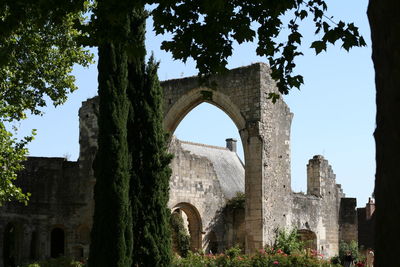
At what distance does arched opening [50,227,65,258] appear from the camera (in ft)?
71.8

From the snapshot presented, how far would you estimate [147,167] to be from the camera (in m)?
12.9

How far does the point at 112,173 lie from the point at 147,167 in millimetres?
1259

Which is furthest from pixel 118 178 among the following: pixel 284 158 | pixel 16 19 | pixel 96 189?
pixel 284 158

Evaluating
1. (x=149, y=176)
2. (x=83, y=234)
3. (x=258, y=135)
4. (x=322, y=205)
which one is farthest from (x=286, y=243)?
(x=322, y=205)

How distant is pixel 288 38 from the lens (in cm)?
649

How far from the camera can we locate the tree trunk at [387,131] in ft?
9.68

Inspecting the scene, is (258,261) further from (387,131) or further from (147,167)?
(387,131)

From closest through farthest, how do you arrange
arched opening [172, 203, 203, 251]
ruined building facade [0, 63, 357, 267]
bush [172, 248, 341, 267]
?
bush [172, 248, 341, 267]
ruined building facade [0, 63, 357, 267]
arched opening [172, 203, 203, 251]

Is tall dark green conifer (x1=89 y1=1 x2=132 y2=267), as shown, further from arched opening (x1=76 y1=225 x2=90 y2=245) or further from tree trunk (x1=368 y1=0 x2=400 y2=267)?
arched opening (x1=76 y1=225 x2=90 y2=245)

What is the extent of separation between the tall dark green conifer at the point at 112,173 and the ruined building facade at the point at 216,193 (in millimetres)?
5846

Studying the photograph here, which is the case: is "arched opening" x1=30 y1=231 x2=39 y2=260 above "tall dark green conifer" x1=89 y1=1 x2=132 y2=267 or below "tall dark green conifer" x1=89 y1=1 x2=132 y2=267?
below

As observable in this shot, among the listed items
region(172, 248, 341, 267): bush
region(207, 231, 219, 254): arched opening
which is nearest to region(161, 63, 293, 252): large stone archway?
region(172, 248, 341, 267): bush

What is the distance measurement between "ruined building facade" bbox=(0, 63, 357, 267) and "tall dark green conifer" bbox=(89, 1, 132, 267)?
5846mm

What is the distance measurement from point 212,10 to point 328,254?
60.5 feet
